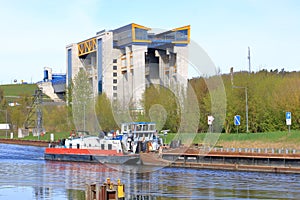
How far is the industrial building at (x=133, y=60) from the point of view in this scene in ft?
356

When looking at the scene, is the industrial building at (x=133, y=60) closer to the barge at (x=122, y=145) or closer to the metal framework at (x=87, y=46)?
the metal framework at (x=87, y=46)

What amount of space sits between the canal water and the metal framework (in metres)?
67.7

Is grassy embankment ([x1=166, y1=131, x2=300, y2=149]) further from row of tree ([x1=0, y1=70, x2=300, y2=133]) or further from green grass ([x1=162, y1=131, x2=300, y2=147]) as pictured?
row of tree ([x1=0, y1=70, x2=300, y2=133])

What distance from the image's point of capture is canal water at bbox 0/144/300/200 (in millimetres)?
45656

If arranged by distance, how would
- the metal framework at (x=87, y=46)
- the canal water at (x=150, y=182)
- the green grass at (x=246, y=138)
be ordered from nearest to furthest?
the canal water at (x=150, y=182) < the green grass at (x=246, y=138) < the metal framework at (x=87, y=46)

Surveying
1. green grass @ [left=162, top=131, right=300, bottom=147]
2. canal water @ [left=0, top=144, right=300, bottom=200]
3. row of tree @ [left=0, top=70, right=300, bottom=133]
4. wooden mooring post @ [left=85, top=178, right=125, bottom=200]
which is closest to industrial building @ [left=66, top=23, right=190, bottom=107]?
row of tree @ [left=0, top=70, right=300, bottom=133]

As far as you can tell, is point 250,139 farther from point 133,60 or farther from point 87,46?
point 87,46

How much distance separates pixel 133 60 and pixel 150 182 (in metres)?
72.0

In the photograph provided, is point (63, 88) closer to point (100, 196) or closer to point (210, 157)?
point (210, 157)

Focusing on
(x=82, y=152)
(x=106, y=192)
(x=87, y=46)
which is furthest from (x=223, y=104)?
(x=87, y=46)

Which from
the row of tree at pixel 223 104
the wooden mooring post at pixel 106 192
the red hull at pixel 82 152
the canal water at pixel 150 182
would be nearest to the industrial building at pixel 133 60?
the row of tree at pixel 223 104

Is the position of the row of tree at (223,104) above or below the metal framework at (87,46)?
below

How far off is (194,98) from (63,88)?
84414mm

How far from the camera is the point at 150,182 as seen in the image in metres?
55.0
